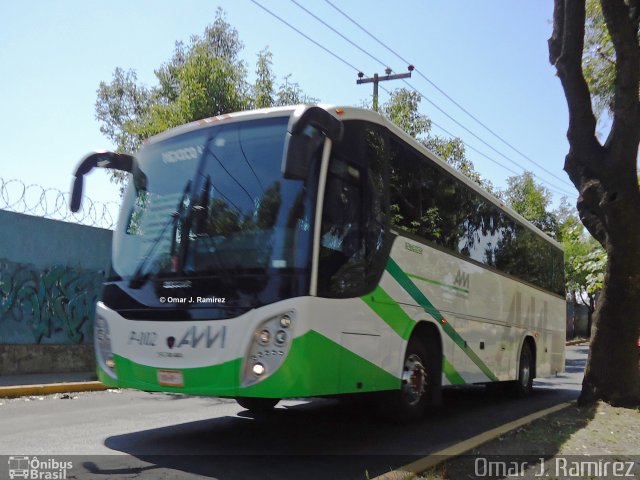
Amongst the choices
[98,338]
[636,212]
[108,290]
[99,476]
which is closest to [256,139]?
[108,290]

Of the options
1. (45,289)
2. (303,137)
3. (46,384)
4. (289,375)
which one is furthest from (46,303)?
(303,137)

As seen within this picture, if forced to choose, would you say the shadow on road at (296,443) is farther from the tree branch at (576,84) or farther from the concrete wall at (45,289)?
the concrete wall at (45,289)

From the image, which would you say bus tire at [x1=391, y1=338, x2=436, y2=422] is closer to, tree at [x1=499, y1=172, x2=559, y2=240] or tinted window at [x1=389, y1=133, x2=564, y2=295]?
tinted window at [x1=389, y1=133, x2=564, y2=295]

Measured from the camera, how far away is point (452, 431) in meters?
7.31

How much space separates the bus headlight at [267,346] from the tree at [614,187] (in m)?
5.45

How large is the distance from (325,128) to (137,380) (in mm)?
2784

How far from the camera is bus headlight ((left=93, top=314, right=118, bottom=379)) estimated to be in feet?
19.0

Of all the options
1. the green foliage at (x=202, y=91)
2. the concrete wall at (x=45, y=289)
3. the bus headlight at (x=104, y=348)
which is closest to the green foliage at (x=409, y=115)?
the green foliage at (x=202, y=91)

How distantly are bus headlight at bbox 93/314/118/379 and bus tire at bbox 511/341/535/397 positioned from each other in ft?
25.4

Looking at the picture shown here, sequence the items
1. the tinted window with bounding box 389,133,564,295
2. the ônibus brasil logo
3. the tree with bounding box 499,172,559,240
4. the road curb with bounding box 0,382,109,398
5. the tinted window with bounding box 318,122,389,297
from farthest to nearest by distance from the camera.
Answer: the tree with bounding box 499,172,559,240 → the road curb with bounding box 0,382,109,398 → the tinted window with bounding box 389,133,564,295 → the tinted window with bounding box 318,122,389,297 → the ônibus brasil logo

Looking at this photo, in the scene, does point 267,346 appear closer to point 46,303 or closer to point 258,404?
point 258,404

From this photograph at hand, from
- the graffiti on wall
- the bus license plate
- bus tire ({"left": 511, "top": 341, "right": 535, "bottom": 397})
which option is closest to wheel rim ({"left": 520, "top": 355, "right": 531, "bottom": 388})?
bus tire ({"left": 511, "top": 341, "right": 535, "bottom": 397})

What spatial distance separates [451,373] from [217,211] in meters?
3.99

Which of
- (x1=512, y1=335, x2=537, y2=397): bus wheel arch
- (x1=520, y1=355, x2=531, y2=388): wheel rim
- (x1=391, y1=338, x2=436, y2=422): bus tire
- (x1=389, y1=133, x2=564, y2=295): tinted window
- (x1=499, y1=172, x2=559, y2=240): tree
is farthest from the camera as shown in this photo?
(x1=499, y1=172, x2=559, y2=240): tree
